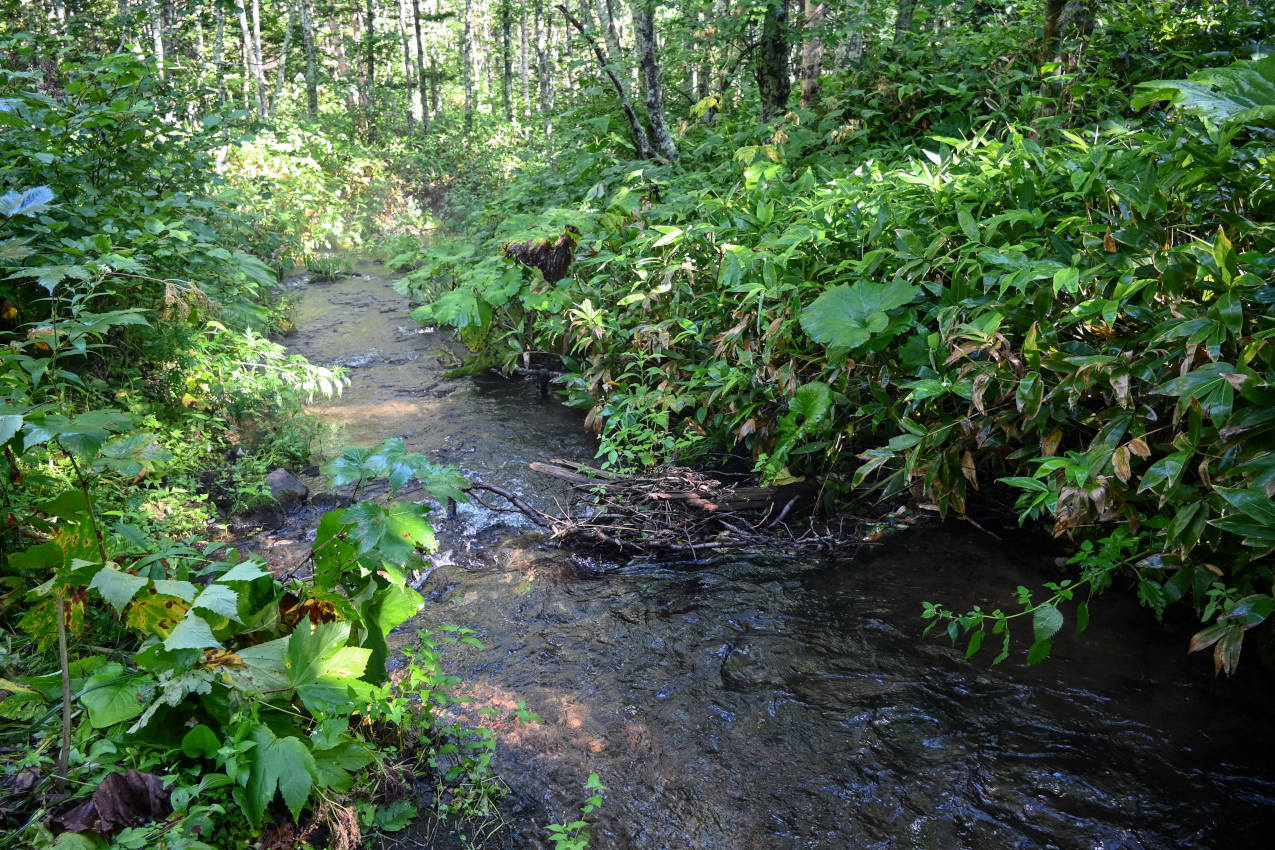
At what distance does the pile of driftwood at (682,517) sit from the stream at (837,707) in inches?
6.7

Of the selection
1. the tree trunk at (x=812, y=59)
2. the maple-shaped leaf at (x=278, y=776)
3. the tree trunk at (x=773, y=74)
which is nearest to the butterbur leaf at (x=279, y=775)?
the maple-shaped leaf at (x=278, y=776)

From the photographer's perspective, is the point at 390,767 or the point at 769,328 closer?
the point at 390,767

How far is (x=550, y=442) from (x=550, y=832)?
13.2ft

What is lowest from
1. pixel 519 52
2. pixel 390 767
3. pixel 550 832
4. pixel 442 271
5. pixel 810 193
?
pixel 550 832

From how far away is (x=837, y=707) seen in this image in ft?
10.2

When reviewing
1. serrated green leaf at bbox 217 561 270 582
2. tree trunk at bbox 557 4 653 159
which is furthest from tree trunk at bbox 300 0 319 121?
serrated green leaf at bbox 217 561 270 582

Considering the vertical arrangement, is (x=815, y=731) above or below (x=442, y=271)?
below

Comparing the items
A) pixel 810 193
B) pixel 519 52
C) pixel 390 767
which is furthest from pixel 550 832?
pixel 519 52

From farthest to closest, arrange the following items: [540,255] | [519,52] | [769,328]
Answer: [519,52], [540,255], [769,328]

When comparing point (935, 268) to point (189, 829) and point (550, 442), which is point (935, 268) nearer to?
point (550, 442)

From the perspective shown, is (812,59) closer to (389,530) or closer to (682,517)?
(682,517)

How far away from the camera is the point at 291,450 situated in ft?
18.7

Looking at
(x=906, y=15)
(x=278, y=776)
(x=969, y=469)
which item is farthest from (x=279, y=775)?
(x=906, y=15)

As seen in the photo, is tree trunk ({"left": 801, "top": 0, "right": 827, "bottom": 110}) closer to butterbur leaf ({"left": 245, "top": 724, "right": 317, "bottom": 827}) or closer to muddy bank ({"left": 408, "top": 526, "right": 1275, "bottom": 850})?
muddy bank ({"left": 408, "top": 526, "right": 1275, "bottom": 850})
